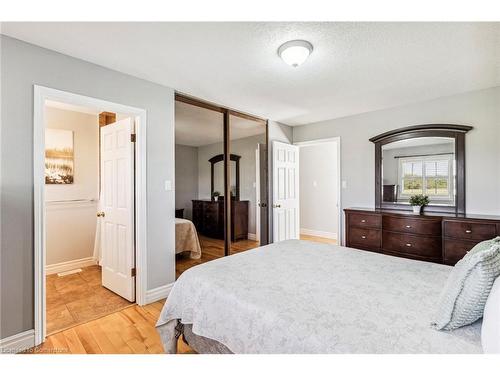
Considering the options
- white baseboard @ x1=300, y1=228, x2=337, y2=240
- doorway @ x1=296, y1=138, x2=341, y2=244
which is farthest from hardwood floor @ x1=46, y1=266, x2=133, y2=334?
white baseboard @ x1=300, y1=228, x2=337, y2=240

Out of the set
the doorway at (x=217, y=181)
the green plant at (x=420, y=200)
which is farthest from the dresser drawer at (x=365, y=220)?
the doorway at (x=217, y=181)

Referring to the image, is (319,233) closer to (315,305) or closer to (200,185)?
(200,185)

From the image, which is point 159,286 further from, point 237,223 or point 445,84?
point 445,84

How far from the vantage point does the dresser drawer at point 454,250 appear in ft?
9.19

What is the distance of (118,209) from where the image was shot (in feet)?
9.30

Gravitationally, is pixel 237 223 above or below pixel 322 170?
below

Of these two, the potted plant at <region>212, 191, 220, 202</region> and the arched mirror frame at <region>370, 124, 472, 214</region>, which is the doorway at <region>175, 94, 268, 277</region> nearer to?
the potted plant at <region>212, 191, 220, 202</region>

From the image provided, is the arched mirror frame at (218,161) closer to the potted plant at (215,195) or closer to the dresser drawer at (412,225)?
the potted plant at (215,195)

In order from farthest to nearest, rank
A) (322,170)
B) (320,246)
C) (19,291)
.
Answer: (322,170), (320,246), (19,291)

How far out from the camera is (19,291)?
1.93 m

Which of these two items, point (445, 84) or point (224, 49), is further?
point (445, 84)

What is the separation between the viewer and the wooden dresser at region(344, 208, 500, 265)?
2.77 m
